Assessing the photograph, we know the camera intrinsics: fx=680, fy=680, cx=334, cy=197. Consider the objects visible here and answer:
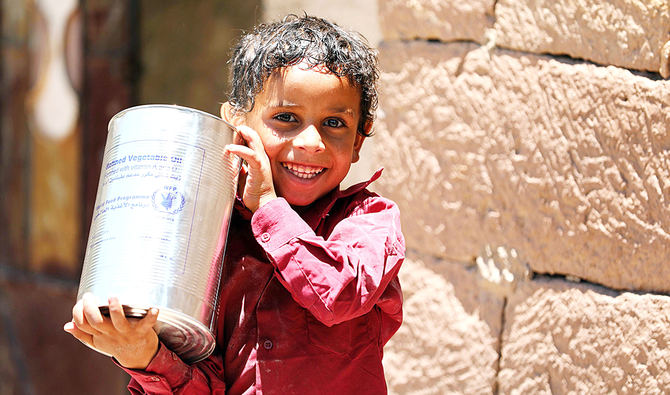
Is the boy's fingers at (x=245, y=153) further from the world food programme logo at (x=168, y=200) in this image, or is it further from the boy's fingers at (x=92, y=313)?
the boy's fingers at (x=92, y=313)

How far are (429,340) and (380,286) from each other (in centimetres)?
96

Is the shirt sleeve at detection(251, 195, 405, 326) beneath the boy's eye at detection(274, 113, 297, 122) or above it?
beneath

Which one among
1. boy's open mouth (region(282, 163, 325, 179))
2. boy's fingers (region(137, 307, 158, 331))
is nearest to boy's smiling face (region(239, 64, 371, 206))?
boy's open mouth (region(282, 163, 325, 179))

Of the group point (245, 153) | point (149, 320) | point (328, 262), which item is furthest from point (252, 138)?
point (149, 320)

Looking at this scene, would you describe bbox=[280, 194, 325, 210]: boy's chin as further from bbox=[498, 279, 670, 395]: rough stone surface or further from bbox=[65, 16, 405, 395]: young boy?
bbox=[498, 279, 670, 395]: rough stone surface

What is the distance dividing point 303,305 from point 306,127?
0.36 meters

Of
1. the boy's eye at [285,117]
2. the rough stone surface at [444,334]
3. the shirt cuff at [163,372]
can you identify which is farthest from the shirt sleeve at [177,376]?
the rough stone surface at [444,334]

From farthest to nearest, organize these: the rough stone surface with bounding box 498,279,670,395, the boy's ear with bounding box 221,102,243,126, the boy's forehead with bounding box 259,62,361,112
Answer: the rough stone surface with bounding box 498,279,670,395 → the boy's ear with bounding box 221,102,243,126 → the boy's forehead with bounding box 259,62,361,112

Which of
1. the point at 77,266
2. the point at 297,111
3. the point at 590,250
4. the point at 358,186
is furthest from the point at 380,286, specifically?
the point at 77,266

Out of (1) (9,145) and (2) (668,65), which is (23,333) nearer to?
(1) (9,145)

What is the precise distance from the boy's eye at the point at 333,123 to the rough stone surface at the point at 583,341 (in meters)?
0.85

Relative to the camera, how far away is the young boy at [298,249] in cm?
124

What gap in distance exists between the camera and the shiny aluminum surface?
1165mm

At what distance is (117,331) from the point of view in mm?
1185
